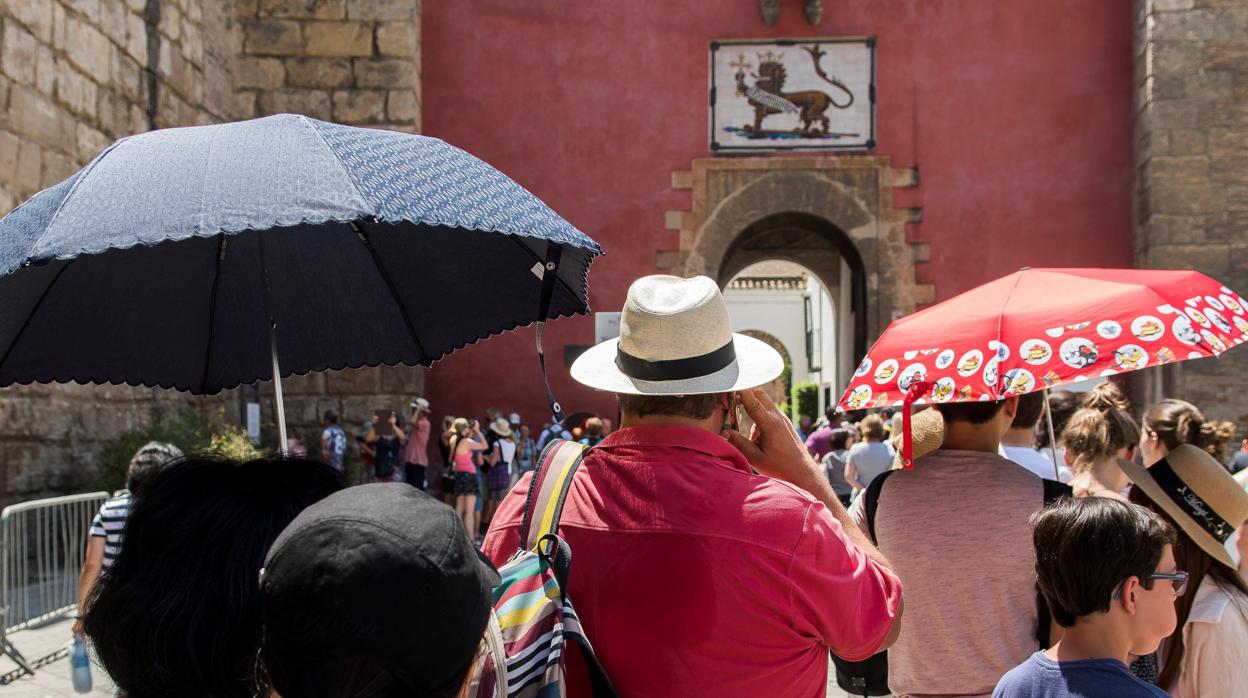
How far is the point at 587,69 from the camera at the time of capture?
1257cm

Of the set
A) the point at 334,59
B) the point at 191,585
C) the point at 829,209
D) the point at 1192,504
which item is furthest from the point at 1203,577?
the point at 334,59

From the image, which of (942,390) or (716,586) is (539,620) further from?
(942,390)

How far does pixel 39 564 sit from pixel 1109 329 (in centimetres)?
598

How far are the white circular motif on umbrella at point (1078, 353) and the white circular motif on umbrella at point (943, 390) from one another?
263 millimetres

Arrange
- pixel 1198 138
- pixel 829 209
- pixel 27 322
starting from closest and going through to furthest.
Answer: pixel 27 322 → pixel 1198 138 → pixel 829 209

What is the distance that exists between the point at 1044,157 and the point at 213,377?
444 inches

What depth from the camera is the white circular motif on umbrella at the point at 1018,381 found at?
2.52m

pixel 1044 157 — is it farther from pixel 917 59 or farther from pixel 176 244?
pixel 176 244

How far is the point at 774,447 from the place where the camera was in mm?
1992

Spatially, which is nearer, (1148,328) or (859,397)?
(1148,328)

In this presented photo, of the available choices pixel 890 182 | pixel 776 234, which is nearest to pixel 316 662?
pixel 890 182

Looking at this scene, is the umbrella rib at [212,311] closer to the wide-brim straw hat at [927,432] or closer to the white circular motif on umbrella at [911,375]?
the white circular motif on umbrella at [911,375]

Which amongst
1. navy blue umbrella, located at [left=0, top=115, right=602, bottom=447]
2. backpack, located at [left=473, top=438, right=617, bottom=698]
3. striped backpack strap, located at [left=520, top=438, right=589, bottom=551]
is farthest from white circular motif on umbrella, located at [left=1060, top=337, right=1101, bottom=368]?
backpack, located at [left=473, top=438, right=617, bottom=698]

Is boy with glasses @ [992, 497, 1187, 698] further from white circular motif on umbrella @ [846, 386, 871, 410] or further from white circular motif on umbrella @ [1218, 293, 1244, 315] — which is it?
white circular motif on umbrella @ [1218, 293, 1244, 315]
